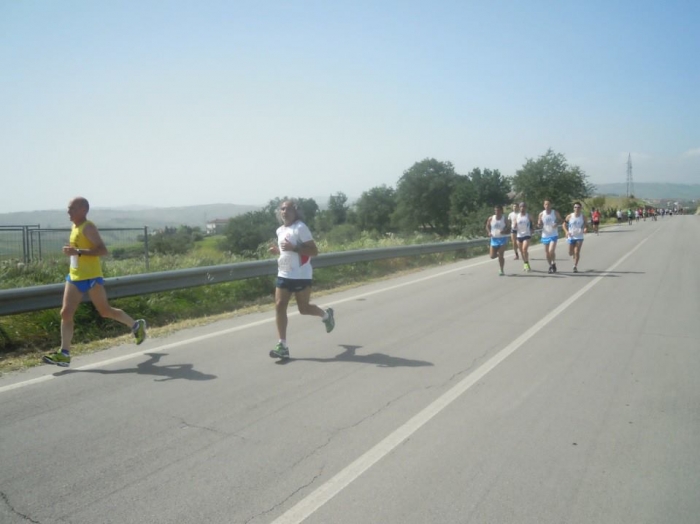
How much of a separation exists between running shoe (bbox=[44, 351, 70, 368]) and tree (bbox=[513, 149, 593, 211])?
43.9m

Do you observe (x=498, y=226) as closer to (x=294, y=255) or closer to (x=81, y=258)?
(x=294, y=255)

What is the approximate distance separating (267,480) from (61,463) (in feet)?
4.87

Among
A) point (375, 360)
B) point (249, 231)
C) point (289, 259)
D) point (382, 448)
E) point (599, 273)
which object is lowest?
point (382, 448)

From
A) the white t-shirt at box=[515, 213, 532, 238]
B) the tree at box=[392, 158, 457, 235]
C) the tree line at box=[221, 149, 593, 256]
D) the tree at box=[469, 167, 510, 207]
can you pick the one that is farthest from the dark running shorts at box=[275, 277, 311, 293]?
the tree at box=[392, 158, 457, 235]

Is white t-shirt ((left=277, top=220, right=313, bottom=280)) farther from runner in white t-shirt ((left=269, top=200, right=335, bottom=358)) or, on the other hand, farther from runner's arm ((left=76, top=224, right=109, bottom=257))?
runner's arm ((left=76, top=224, right=109, bottom=257))

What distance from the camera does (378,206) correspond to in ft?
322

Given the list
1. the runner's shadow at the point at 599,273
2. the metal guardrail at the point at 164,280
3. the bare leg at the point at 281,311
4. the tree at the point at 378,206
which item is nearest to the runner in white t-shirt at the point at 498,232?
the runner's shadow at the point at 599,273

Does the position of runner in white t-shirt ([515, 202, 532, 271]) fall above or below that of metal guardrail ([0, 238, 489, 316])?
above

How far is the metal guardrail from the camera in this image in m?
7.04

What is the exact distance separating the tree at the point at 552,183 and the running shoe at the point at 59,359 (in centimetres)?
4385

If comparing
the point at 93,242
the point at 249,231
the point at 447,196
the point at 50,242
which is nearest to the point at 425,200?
the point at 447,196

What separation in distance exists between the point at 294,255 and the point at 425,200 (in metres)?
87.3

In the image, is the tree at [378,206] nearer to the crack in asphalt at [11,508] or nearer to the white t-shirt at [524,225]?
the white t-shirt at [524,225]

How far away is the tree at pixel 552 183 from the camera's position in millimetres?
46344
